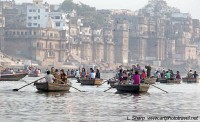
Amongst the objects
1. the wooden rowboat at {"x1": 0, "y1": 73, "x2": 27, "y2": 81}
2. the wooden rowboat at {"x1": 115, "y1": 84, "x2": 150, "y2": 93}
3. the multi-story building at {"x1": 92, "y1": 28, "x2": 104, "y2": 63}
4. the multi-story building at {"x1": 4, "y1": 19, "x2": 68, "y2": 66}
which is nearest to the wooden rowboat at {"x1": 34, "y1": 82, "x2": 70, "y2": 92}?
the wooden rowboat at {"x1": 115, "y1": 84, "x2": 150, "y2": 93}

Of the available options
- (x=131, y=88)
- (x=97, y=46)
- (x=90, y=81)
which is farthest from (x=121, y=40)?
(x=131, y=88)

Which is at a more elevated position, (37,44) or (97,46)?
(97,46)

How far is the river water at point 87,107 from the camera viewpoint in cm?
2977

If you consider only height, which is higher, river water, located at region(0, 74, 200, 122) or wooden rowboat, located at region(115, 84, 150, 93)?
wooden rowboat, located at region(115, 84, 150, 93)

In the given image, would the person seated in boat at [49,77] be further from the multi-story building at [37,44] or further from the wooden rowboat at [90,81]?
the multi-story building at [37,44]

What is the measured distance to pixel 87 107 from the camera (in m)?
34.5

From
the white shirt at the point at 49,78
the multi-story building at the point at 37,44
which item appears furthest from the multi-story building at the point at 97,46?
the white shirt at the point at 49,78

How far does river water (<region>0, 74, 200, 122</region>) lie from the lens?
97.7 ft

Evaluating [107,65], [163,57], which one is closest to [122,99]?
[107,65]

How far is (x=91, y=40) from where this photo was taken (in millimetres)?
170625

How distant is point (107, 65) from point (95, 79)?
357 feet

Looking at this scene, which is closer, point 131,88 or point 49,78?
point 49,78

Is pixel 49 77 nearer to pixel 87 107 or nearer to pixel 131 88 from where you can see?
pixel 131 88

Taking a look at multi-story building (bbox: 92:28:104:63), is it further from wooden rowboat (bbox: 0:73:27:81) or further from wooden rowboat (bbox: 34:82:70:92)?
wooden rowboat (bbox: 34:82:70:92)
